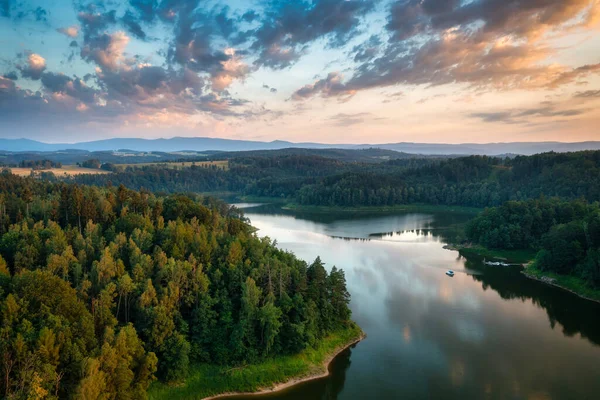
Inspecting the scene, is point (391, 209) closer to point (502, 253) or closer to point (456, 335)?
point (502, 253)

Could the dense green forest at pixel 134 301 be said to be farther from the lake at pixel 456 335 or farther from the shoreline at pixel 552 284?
the shoreline at pixel 552 284

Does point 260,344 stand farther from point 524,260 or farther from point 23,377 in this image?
point 524,260

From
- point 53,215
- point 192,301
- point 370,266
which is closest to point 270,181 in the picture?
point 370,266

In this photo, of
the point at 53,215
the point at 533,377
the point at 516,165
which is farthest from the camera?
the point at 516,165

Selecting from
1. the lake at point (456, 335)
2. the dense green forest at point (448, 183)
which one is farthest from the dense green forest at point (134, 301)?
the dense green forest at point (448, 183)

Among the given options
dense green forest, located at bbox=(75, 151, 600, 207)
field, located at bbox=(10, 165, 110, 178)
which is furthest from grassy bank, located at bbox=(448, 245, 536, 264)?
field, located at bbox=(10, 165, 110, 178)
